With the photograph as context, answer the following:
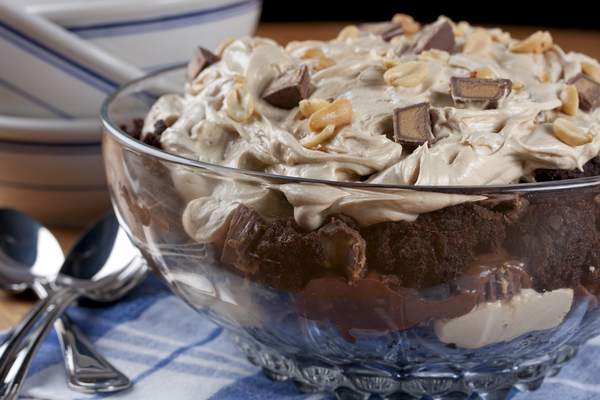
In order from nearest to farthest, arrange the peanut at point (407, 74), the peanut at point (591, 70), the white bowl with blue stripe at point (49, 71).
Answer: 1. the peanut at point (407, 74)
2. the peanut at point (591, 70)
3. the white bowl with blue stripe at point (49, 71)

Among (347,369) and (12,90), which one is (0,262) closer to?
(12,90)

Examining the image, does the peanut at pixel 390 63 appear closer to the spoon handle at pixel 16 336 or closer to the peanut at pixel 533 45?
the peanut at pixel 533 45

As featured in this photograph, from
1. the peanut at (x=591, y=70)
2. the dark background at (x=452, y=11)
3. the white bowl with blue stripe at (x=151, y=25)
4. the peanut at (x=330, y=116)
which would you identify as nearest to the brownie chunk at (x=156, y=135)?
the peanut at (x=330, y=116)

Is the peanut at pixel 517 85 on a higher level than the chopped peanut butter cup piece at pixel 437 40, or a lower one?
lower

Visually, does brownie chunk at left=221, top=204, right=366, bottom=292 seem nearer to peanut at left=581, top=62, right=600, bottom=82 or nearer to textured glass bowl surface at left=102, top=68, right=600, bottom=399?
textured glass bowl surface at left=102, top=68, right=600, bottom=399

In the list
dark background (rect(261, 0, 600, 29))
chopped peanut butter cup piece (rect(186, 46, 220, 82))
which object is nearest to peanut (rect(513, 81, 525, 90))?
chopped peanut butter cup piece (rect(186, 46, 220, 82))

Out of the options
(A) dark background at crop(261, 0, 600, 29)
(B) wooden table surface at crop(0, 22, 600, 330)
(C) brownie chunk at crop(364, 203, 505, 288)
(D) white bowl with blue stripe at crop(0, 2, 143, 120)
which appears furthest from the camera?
(A) dark background at crop(261, 0, 600, 29)
